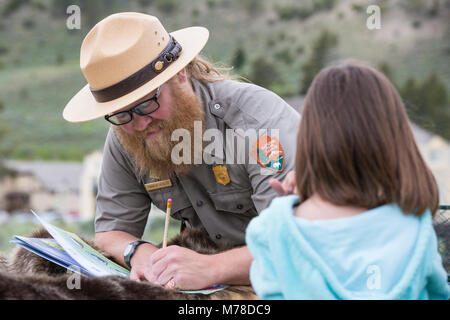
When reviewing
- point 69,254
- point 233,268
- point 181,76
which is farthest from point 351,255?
point 181,76

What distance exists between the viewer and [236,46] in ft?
40.3

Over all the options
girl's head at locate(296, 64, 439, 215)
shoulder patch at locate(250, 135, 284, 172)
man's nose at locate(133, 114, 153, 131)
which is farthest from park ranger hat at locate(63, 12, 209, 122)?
girl's head at locate(296, 64, 439, 215)

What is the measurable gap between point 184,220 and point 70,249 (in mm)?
756

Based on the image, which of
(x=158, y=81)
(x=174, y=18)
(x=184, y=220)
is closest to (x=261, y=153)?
(x=158, y=81)

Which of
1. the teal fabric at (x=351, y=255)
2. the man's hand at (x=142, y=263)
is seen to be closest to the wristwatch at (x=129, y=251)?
the man's hand at (x=142, y=263)

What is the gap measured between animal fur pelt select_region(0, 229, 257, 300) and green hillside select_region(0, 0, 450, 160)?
7487mm

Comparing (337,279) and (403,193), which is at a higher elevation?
(403,193)

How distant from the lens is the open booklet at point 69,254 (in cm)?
182

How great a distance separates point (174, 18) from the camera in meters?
13.7

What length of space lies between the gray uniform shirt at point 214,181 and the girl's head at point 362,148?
0.74m

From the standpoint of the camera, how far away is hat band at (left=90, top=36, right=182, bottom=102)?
2053 mm

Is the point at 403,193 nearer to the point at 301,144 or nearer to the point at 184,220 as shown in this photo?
the point at 301,144

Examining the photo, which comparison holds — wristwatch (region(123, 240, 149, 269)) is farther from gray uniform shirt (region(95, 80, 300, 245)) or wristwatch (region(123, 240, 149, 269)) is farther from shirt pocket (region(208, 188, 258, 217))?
shirt pocket (region(208, 188, 258, 217))

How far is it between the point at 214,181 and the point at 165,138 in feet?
0.96
